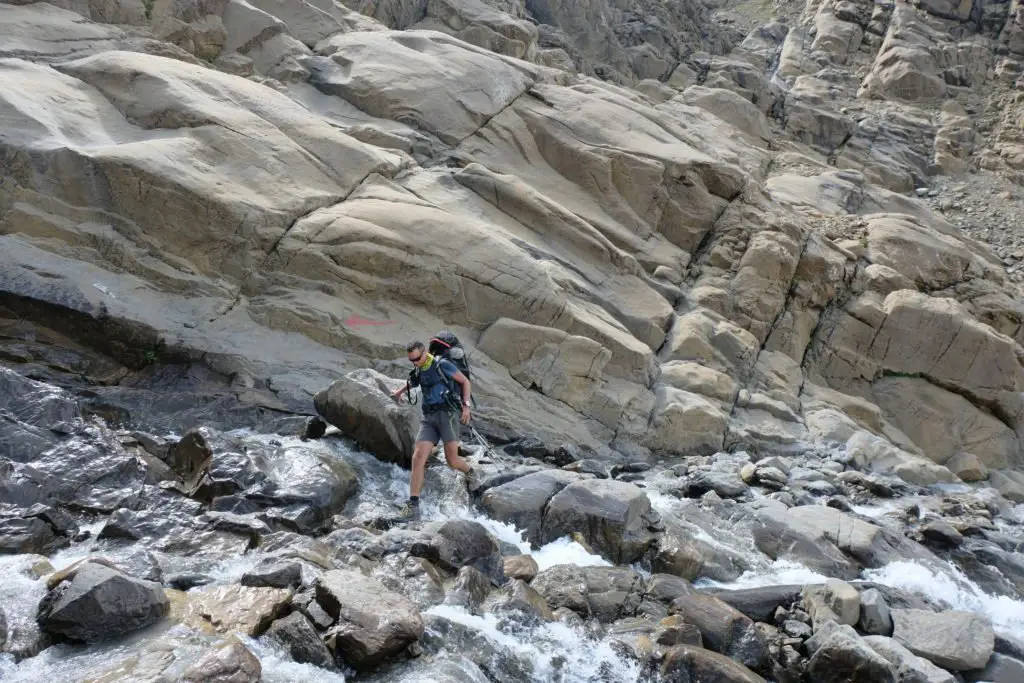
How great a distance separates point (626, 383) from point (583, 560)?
687cm

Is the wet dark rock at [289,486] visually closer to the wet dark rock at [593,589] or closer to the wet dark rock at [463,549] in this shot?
the wet dark rock at [463,549]

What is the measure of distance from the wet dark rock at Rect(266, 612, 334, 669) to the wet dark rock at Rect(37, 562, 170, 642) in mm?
960

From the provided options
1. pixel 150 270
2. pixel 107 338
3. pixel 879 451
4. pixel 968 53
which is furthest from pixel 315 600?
pixel 968 53

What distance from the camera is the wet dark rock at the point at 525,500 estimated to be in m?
10.2

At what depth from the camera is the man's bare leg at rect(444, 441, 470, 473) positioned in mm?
Result: 10958

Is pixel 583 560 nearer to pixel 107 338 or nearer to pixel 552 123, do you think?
pixel 107 338

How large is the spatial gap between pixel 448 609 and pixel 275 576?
1603mm

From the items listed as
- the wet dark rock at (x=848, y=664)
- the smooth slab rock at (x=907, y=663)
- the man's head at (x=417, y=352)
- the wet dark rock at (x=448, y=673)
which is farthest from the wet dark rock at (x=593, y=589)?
the man's head at (x=417, y=352)

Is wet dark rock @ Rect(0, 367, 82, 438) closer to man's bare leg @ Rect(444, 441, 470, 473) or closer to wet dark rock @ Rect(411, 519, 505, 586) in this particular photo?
man's bare leg @ Rect(444, 441, 470, 473)

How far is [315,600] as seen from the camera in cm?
715

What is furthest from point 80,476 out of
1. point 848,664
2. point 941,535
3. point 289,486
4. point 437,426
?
point 941,535

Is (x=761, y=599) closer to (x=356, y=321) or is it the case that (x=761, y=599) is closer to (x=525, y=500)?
(x=525, y=500)

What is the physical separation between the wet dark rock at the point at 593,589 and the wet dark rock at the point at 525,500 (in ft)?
3.26

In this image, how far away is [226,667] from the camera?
601cm
